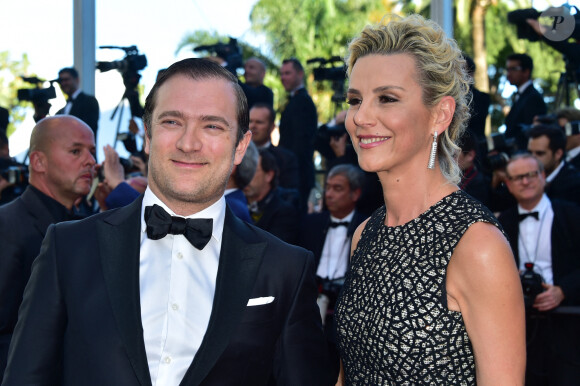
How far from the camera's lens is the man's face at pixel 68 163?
3.92 metres

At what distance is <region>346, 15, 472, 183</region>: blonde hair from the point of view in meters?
2.25

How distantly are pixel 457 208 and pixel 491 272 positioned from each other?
0.30 m

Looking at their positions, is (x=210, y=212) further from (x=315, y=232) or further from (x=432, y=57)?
(x=315, y=232)

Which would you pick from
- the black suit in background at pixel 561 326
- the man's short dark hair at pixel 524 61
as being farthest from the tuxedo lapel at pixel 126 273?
the man's short dark hair at pixel 524 61

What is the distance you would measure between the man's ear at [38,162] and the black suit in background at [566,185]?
12.2ft

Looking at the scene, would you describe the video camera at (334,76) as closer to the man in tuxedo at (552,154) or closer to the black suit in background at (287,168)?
the black suit in background at (287,168)

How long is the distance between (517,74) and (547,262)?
8.43 ft

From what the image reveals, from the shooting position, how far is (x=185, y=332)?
206 cm

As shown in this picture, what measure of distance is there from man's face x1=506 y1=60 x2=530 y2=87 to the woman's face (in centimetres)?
499

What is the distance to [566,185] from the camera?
548cm

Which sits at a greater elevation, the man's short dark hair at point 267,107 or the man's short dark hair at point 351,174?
the man's short dark hair at point 267,107

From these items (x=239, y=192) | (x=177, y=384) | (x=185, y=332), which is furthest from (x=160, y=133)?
(x=239, y=192)

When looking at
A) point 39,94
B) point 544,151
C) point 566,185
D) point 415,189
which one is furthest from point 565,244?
point 39,94

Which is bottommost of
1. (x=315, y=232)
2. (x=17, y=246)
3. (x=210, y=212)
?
(x=315, y=232)
